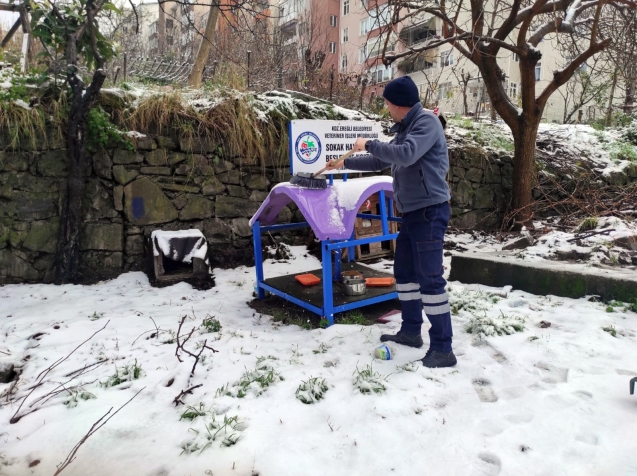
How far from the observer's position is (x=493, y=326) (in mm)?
3176

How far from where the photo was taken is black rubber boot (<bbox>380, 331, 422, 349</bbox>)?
3.01 m

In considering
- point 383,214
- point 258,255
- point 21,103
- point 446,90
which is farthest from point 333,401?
point 446,90

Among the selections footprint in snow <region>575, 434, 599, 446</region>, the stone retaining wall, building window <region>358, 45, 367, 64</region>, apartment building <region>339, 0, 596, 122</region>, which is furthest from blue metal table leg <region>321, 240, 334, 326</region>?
apartment building <region>339, 0, 596, 122</region>

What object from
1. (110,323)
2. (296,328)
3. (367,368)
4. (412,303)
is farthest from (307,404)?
(110,323)

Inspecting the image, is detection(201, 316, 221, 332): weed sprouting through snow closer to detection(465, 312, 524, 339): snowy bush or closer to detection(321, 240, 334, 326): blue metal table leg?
detection(321, 240, 334, 326): blue metal table leg

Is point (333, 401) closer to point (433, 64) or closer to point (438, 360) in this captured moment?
point (438, 360)

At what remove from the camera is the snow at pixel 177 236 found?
489 centimetres

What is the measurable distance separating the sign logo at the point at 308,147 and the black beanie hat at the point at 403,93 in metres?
1.35

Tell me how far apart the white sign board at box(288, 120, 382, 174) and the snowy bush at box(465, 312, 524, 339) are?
1.77 meters

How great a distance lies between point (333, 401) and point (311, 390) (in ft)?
0.48

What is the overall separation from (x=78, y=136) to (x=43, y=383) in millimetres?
3088

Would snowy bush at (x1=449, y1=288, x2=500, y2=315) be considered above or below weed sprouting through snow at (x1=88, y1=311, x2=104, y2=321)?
above

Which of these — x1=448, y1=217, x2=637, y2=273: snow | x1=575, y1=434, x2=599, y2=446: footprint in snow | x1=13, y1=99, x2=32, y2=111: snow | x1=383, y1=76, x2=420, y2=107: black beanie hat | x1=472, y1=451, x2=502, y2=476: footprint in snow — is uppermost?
x1=13, y1=99, x2=32, y2=111: snow

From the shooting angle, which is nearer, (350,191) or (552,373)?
(552,373)
